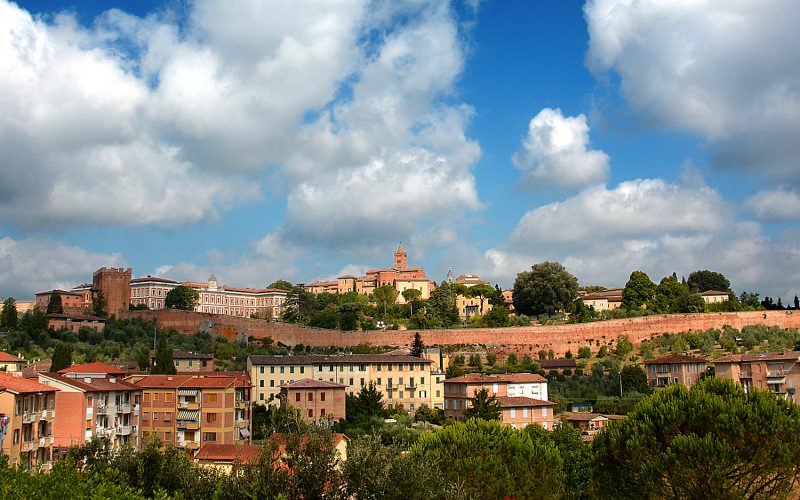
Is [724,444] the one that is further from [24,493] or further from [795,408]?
[24,493]

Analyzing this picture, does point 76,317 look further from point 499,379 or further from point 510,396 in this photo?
point 510,396

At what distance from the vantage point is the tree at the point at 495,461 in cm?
2966

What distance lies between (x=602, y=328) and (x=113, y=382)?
64940 millimetres

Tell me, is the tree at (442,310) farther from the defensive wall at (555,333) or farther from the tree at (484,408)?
the tree at (484,408)

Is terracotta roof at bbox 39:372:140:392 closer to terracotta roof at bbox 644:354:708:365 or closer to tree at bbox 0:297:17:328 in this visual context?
terracotta roof at bbox 644:354:708:365

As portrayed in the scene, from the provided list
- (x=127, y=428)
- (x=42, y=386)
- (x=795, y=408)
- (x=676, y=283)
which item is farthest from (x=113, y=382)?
(x=676, y=283)

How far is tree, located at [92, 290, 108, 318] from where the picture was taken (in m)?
Answer: 111

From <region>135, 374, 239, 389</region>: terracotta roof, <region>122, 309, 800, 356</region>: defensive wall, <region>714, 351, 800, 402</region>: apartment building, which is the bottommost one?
<region>714, 351, 800, 402</region>: apartment building

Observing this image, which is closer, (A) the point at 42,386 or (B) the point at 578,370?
(A) the point at 42,386

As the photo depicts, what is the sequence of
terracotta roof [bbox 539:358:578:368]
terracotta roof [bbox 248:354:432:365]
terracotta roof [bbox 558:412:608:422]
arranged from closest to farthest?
terracotta roof [bbox 558:412:608:422]
terracotta roof [bbox 248:354:432:365]
terracotta roof [bbox 539:358:578:368]

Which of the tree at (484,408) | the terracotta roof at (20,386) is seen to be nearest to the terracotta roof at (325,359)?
the tree at (484,408)

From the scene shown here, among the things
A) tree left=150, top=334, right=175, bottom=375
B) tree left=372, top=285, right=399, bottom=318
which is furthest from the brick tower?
tree left=150, top=334, right=175, bottom=375

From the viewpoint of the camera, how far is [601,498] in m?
28.5

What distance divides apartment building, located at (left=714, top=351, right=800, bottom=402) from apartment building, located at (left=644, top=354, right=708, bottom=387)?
8.26ft
